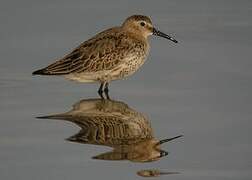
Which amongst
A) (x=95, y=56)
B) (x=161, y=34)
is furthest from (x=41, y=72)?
(x=161, y=34)

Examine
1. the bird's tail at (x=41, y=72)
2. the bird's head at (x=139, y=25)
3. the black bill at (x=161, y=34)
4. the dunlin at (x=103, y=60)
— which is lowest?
the bird's tail at (x=41, y=72)

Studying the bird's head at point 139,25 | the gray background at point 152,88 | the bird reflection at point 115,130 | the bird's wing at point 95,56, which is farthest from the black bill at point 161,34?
the bird reflection at point 115,130

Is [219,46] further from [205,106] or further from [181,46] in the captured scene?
[205,106]

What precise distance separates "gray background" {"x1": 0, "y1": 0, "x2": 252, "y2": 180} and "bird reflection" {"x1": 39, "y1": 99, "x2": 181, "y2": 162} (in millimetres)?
132

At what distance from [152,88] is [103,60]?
897 mm

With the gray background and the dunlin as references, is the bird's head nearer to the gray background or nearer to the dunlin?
the dunlin

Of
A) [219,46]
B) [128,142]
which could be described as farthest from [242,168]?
[219,46]

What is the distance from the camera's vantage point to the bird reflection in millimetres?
8781

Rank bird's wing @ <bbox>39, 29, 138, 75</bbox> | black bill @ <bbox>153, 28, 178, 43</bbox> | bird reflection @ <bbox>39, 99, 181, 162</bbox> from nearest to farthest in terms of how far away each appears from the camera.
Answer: bird reflection @ <bbox>39, 99, 181, 162</bbox> → bird's wing @ <bbox>39, 29, 138, 75</bbox> → black bill @ <bbox>153, 28, 178, 43</bbox>

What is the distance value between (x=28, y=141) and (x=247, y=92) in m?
3.07

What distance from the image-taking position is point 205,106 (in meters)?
10.3

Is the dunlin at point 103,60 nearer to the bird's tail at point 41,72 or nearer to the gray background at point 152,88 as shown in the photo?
the bird's tail at point 41,72

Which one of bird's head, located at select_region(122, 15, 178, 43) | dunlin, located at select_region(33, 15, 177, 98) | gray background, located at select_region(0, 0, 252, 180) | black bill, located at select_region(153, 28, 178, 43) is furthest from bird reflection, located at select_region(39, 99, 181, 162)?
black bill, located at select_region(153, 28, 178, 43)

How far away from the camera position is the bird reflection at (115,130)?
346 inches
